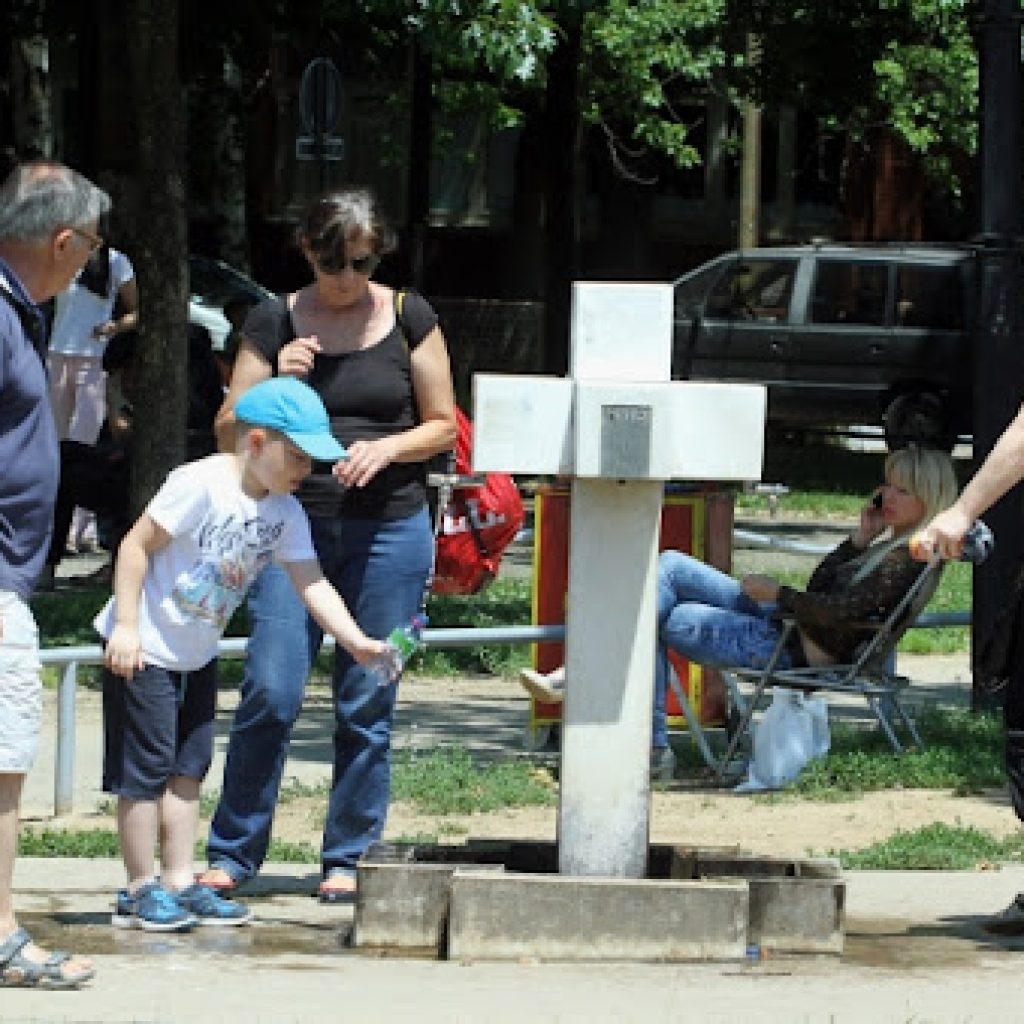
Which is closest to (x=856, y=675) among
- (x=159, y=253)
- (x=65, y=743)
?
(x=65, y=743)

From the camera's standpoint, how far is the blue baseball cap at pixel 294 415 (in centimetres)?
692

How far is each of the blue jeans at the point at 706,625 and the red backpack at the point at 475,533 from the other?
255 cm

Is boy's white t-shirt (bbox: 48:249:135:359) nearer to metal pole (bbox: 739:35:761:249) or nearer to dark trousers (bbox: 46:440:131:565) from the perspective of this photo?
dark trousers (bbox: 46:440:131:565)

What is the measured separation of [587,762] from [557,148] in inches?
642

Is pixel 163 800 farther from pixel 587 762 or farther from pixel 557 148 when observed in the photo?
pixel 557 148

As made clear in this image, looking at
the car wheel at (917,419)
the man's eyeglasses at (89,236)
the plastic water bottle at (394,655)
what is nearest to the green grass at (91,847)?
the plastic water bottle at (394,655)

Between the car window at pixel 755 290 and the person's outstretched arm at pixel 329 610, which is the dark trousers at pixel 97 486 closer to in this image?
the person's outstretched arm at pixel 329 610

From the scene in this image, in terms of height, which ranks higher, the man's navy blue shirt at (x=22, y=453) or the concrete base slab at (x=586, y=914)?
the man's navy blue shirt at (x=22, y=453)

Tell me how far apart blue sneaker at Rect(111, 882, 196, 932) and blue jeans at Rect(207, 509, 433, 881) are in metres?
0.39

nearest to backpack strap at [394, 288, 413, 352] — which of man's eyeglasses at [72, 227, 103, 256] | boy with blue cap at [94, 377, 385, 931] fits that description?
boy with blue cap at [94, 377, 385, 931]

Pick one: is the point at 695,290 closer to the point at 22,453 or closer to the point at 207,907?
the point at 207,907

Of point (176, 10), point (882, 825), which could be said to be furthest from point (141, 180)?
point (882, 825)

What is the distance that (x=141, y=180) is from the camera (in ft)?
47.7

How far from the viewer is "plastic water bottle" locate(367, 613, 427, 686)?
7.03m
